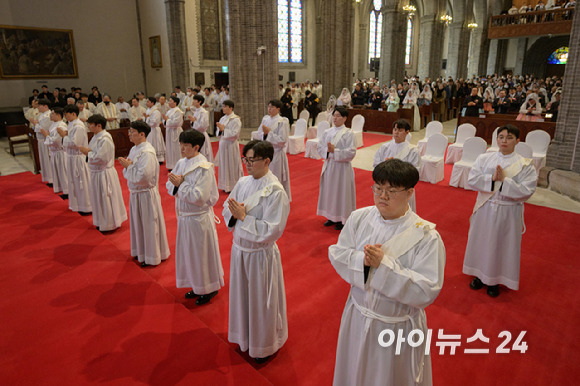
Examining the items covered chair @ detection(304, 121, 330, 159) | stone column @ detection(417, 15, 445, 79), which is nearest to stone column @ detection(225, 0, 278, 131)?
covered chair @ detection(304, 121, 330, 159)

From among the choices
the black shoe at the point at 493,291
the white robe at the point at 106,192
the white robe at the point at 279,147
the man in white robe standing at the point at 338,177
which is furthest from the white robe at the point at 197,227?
the white robe at the point at 279,147

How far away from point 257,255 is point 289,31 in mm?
26255

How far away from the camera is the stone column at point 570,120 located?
8383mm

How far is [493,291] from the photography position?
479cm

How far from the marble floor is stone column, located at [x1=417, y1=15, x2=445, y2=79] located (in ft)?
34.3

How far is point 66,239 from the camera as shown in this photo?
6.59 meters

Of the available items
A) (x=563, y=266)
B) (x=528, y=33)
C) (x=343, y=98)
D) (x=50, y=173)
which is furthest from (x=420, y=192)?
(x=528, y=33)

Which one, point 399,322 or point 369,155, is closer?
point 399,322

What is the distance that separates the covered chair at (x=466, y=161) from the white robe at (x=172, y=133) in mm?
7240

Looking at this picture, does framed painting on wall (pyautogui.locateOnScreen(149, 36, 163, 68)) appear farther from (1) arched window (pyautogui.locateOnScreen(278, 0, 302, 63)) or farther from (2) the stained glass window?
(2) the stained glass window

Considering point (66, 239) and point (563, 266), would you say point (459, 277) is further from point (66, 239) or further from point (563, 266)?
point (66, 239)

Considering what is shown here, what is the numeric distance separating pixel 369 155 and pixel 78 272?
30.2 feet

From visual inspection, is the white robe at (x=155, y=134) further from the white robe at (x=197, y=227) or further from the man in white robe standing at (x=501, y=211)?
the man in white robe standing at (x=501, y=211)

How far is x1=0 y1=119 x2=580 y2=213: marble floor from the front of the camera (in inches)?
316
